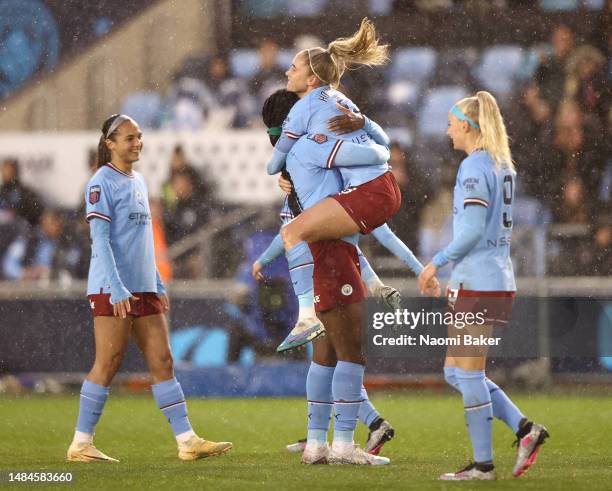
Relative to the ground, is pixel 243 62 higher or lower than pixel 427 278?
higher

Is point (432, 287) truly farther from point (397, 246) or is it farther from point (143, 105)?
point (143, 105)

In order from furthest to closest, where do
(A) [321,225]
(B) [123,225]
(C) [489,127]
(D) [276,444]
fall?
(D) [276,444], (B) [123,225], (A) [321,225], (C) [489,127]

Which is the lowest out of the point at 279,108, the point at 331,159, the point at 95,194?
the point at 95,194

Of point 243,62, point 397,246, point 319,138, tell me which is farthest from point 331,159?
point 243,62

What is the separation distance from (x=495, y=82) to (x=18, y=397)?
5.91 metres

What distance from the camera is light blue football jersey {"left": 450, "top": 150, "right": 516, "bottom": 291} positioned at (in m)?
5.57

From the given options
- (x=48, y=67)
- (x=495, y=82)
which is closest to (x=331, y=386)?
(x=495, y=82)

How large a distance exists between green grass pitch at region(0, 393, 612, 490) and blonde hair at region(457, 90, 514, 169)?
52.2 inches

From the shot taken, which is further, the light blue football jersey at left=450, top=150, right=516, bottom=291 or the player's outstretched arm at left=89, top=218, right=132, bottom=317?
the player's outstretched arm at left=89, top=218, right=132, bottom=317

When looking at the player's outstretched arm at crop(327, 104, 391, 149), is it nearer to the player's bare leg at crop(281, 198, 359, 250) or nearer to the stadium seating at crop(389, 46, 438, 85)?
the player's bare leg at crop(281, 198, 359, 250)

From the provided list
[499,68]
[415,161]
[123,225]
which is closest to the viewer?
[123,225]

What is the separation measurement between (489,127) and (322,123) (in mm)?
830

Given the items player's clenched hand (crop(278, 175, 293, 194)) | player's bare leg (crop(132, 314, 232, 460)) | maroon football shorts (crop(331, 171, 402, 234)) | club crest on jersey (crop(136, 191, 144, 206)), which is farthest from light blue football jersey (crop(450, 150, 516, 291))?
club crest on jersey (crop(136, 191, 144, 206))

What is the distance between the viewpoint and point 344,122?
6117mm
